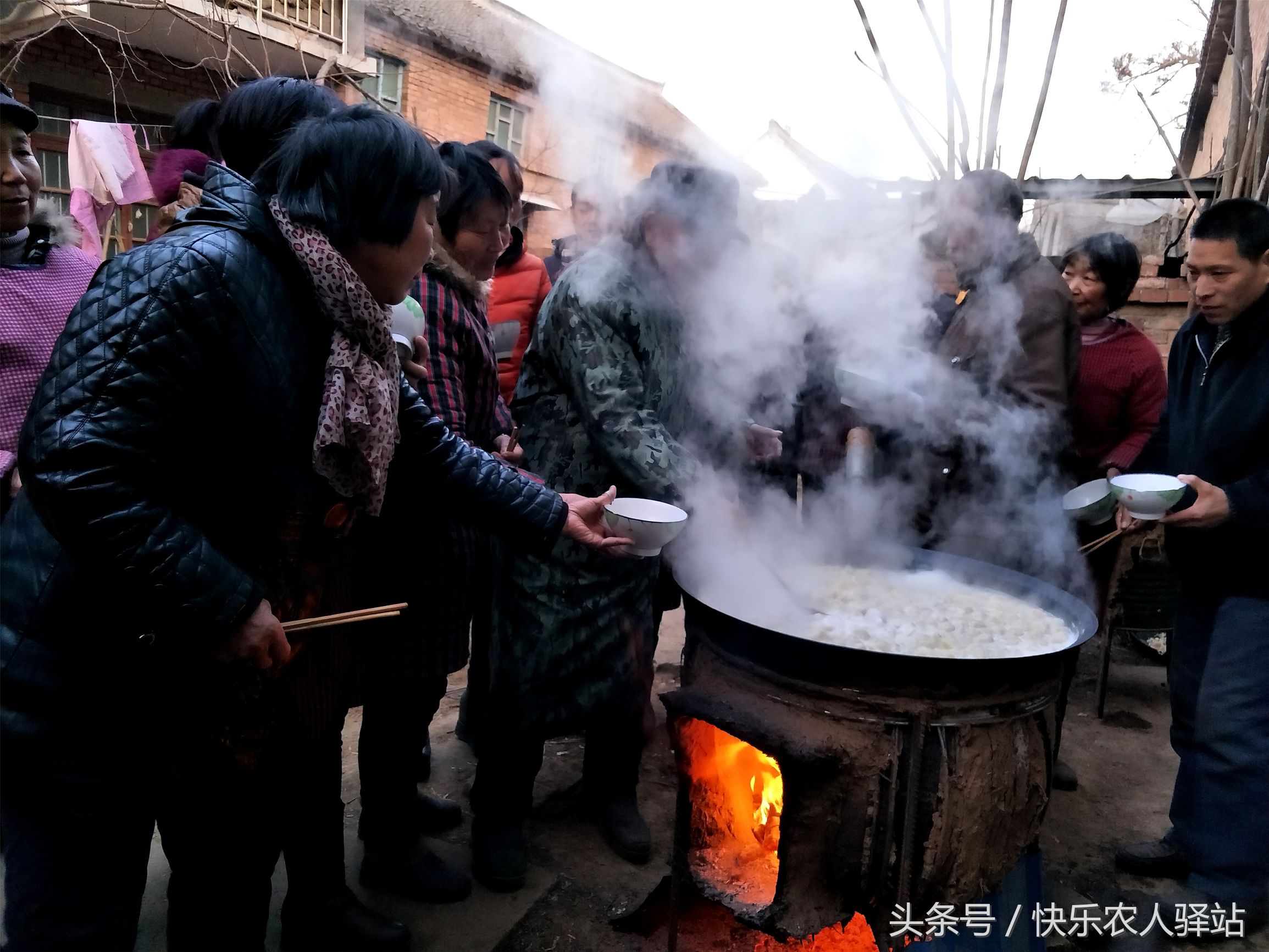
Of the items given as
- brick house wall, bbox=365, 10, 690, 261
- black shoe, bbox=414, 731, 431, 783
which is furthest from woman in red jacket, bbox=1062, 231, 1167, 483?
black shoe, bbox=414, 731, 431, 783

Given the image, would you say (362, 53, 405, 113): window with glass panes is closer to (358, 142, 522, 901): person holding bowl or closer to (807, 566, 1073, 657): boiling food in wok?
(358, 142, 522, 901): person holding bowl

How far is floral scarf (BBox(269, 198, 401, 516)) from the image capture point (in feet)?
5.17

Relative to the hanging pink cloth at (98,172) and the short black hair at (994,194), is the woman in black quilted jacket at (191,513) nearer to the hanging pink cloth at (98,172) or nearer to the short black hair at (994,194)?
the short black hair at (994,194)

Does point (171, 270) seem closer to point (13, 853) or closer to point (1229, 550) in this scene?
point (13, 853)

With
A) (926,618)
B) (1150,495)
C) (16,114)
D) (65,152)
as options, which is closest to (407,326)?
(16,114)

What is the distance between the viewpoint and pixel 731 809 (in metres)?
2.62

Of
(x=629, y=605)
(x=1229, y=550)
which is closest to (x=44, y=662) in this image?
(x=629, y=605)

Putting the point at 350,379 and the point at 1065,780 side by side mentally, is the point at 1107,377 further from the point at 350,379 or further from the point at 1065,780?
the point at 350,379

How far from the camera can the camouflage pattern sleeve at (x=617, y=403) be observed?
2656 millimetres

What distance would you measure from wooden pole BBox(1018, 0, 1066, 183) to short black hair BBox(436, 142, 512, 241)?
513cm

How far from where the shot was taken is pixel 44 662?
4.78ft

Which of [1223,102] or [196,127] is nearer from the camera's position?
[196,127]

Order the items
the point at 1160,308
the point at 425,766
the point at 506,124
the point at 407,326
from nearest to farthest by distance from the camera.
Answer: the point at 407,326 → the point at 425,766 → the point at 506,124 → the point at 1160,308

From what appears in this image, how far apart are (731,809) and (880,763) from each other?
0.65m
